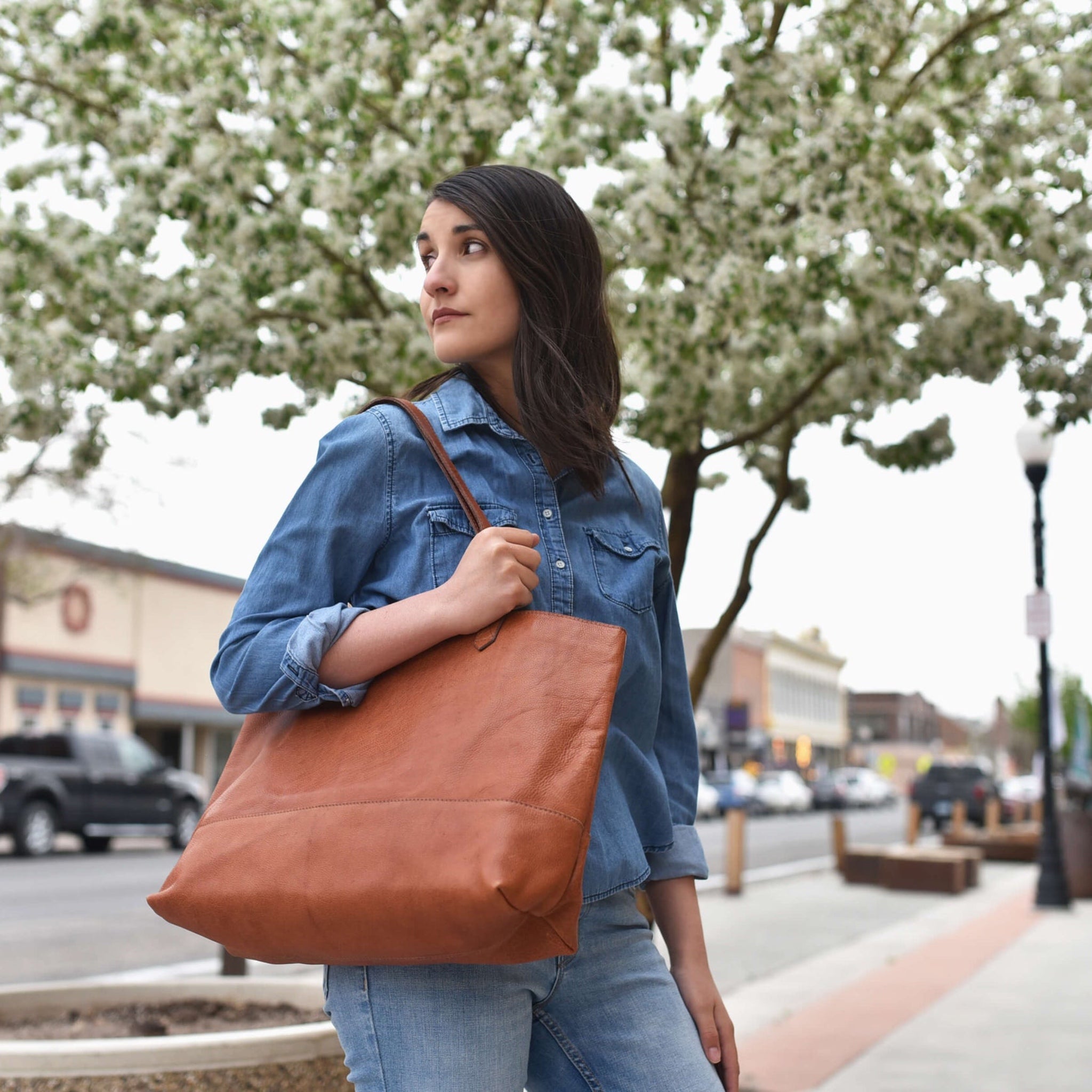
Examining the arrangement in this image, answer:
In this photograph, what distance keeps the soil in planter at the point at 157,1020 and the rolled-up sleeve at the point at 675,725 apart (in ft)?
7.42

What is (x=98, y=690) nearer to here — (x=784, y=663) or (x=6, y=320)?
(x=6, y=320)

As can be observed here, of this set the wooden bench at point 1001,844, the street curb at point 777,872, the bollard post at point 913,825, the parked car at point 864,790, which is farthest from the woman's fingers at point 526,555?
the parked car at point 864,790

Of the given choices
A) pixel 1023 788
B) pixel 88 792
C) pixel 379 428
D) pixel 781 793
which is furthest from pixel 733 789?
pixel 379 428

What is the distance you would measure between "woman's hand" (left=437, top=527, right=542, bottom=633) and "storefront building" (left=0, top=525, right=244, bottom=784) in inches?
1029

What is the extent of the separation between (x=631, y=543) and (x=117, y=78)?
4335 mm

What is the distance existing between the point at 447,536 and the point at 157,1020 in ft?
9.18

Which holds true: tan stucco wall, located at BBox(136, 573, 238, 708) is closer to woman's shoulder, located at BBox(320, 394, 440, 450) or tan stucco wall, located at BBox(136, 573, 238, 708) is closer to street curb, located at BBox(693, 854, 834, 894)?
street curb, located at BBox(693, 854, 834, 894)

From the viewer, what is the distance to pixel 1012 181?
17.3 ft

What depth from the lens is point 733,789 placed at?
40.8 m

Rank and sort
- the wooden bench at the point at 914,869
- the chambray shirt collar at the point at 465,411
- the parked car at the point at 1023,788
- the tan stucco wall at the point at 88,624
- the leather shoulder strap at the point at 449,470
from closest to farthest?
the leather shoulder strap at the point at 449,470 → the chambray shirt collar at the point at 465,411 → the wooden bench at the point at 914,869 → the tan stucco wall at the point at 88,624 → the parked car at the point at 1023,788

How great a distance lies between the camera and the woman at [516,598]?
1610mm

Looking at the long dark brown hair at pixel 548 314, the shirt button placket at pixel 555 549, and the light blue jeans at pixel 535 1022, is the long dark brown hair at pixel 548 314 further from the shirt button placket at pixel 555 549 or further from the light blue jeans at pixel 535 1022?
the light blue jeans at pixel 535 1022

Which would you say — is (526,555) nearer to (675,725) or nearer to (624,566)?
(624,566)

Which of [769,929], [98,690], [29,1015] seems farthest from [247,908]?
[98,690]
